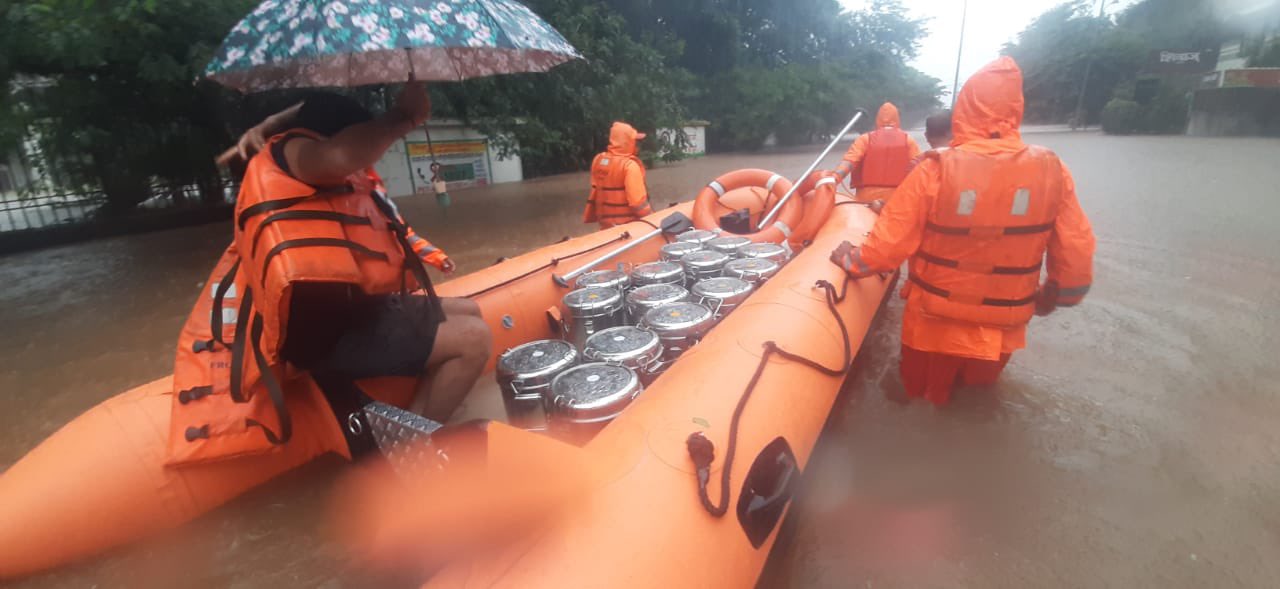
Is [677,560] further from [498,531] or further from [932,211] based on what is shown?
[932,211]

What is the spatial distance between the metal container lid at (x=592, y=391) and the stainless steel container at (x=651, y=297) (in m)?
0.62

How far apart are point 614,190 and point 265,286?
384cm

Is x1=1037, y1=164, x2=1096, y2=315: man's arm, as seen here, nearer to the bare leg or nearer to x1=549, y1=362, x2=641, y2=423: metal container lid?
x1=549, y1=362, x2=641, y2=423: metal container lid

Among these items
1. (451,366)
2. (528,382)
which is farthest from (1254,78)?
(451,366)

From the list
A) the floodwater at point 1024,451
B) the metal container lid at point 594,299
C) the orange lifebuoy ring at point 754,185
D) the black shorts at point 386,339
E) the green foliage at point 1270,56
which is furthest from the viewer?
the green foliage at point 1270,56

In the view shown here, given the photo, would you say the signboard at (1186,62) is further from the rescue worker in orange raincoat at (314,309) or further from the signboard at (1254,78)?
the rescue worker in orange raincoat at (314,309)

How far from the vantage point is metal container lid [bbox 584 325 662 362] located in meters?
2.17

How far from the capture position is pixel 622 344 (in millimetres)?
2242

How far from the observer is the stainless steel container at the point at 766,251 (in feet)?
11.0

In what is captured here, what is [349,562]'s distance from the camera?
2.04m

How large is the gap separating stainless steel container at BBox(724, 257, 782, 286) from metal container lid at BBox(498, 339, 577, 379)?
120cm

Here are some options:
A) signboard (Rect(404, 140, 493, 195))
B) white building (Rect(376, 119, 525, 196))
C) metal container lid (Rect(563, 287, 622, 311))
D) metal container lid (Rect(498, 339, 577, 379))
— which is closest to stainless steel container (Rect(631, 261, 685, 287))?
metal container lid (Rect(563, 287, 622, 311))

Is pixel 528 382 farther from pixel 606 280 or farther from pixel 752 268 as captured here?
pixel 752 268

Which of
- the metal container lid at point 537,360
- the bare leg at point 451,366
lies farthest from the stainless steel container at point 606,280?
the bare leg at point 451,366
